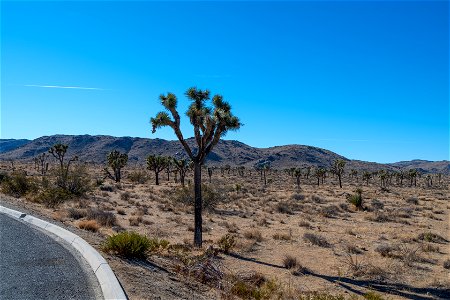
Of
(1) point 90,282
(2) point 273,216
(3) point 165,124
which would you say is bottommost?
(2) point 273,216

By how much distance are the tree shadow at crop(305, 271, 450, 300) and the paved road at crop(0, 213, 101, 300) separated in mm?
7975

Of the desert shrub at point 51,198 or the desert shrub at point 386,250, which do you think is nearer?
the desert shrub at point 386,250

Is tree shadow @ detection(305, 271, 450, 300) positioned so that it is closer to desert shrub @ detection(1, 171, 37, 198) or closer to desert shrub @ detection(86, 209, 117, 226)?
desert shrub @ detection(86, 209, 117, 226)

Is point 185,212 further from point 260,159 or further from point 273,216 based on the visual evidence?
point 260,159

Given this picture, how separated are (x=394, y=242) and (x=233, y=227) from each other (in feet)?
27.8

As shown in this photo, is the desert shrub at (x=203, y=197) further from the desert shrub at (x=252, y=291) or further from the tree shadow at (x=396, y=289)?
the desert shrub at (x=252, y=291)

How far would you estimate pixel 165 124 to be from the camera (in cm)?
1570

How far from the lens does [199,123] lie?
15.4 m

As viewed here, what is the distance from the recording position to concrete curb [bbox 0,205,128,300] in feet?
20.1

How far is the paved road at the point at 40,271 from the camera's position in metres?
6.02

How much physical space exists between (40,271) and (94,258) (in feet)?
3.67

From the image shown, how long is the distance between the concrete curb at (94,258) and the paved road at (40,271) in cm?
15

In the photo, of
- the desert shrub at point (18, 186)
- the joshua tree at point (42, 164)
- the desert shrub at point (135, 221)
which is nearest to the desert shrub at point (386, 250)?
the desert shrub at point (135, 221)

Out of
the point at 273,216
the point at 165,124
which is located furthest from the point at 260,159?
the point at 165,124
